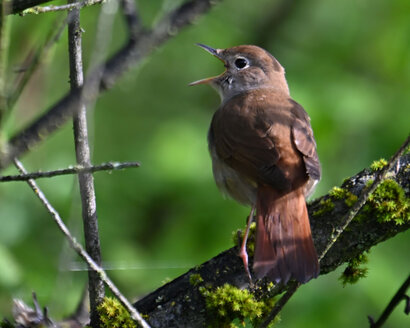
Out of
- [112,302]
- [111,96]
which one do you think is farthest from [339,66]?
[112,302]

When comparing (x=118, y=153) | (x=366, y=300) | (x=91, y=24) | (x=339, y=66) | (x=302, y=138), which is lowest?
(x=366, y=300)

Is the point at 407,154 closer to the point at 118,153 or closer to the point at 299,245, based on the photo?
the point at 299,245

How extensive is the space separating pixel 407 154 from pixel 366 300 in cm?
278

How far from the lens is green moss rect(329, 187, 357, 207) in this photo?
2.96 meters

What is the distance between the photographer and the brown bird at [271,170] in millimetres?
2920

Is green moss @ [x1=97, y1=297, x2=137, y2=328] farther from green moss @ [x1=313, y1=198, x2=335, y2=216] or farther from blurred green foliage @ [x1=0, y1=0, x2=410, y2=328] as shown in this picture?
blurred green foliage @ [x1=0, y1=0, x2=410, y2=328]

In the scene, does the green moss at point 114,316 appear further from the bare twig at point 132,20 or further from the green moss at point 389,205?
the bare twig at point 132,20

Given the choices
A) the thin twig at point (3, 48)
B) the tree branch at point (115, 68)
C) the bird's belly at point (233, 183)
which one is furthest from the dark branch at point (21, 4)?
the bird's belly at point (233, 183)

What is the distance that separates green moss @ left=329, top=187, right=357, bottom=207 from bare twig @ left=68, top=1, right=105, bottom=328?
3.80 feet

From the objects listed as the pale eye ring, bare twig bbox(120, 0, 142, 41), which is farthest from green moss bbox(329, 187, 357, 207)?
the pale eye ring

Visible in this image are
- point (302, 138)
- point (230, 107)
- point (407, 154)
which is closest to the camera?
→ point (407, 154)

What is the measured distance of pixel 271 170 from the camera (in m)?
3.44

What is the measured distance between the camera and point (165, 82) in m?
7.82

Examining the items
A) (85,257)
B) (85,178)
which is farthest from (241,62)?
(85,257)
